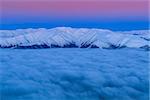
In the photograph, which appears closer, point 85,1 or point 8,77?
point 8,77

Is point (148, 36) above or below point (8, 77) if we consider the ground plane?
above

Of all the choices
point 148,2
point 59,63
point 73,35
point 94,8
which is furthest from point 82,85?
point 148,2

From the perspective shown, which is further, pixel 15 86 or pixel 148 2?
pixel 148 2

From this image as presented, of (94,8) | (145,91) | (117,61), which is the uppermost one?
(94,8)

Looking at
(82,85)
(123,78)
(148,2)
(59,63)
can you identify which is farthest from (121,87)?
(148,2)

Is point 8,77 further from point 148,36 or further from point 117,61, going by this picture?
point 148,36

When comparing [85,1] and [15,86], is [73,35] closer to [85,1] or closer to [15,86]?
[85,1]
